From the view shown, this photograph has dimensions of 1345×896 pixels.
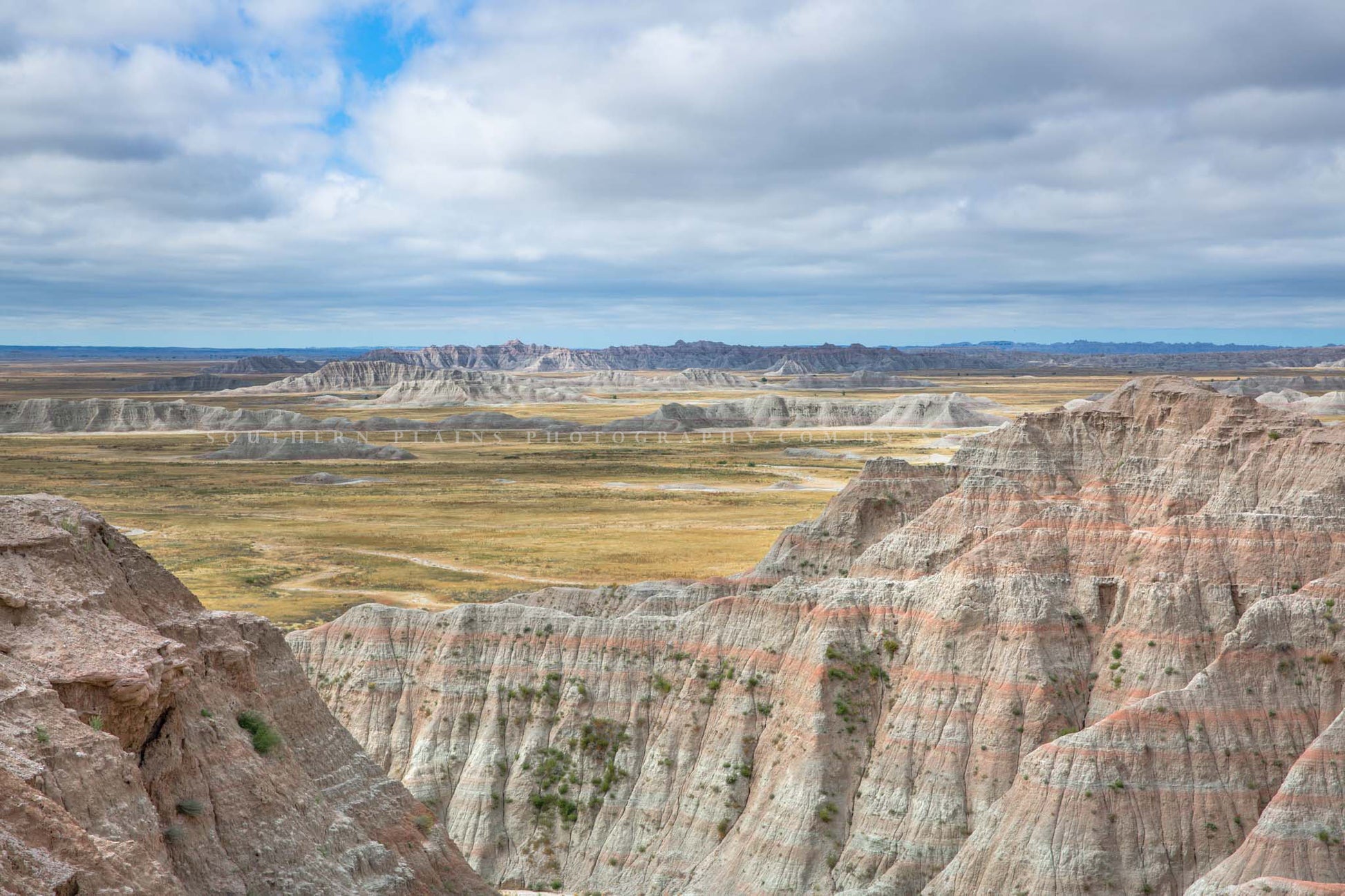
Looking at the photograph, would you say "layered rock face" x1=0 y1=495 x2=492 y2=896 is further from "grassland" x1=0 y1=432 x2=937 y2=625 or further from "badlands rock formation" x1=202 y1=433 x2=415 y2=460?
"badlands rock formation" x1=202 y1=433 x2=415 y2=460

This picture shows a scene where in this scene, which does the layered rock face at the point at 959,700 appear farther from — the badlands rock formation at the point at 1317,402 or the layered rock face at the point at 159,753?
the badlands rock formation at the point at 1317,402

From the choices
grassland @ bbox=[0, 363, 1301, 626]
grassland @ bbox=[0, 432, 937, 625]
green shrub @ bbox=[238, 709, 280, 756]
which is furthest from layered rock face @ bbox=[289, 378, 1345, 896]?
grassland @ bbox=[0, 363, 1301, 626]

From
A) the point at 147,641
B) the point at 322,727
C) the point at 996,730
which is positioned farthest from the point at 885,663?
the point at 147,641

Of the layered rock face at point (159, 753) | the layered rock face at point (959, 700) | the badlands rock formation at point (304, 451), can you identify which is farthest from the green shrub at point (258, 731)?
the badlands rock formation at point (304, 451)

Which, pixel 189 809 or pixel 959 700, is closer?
pixel 189 809

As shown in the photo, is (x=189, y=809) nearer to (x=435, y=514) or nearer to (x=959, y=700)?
(x=959, y=700)

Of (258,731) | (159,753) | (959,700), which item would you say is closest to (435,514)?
(959,700)
